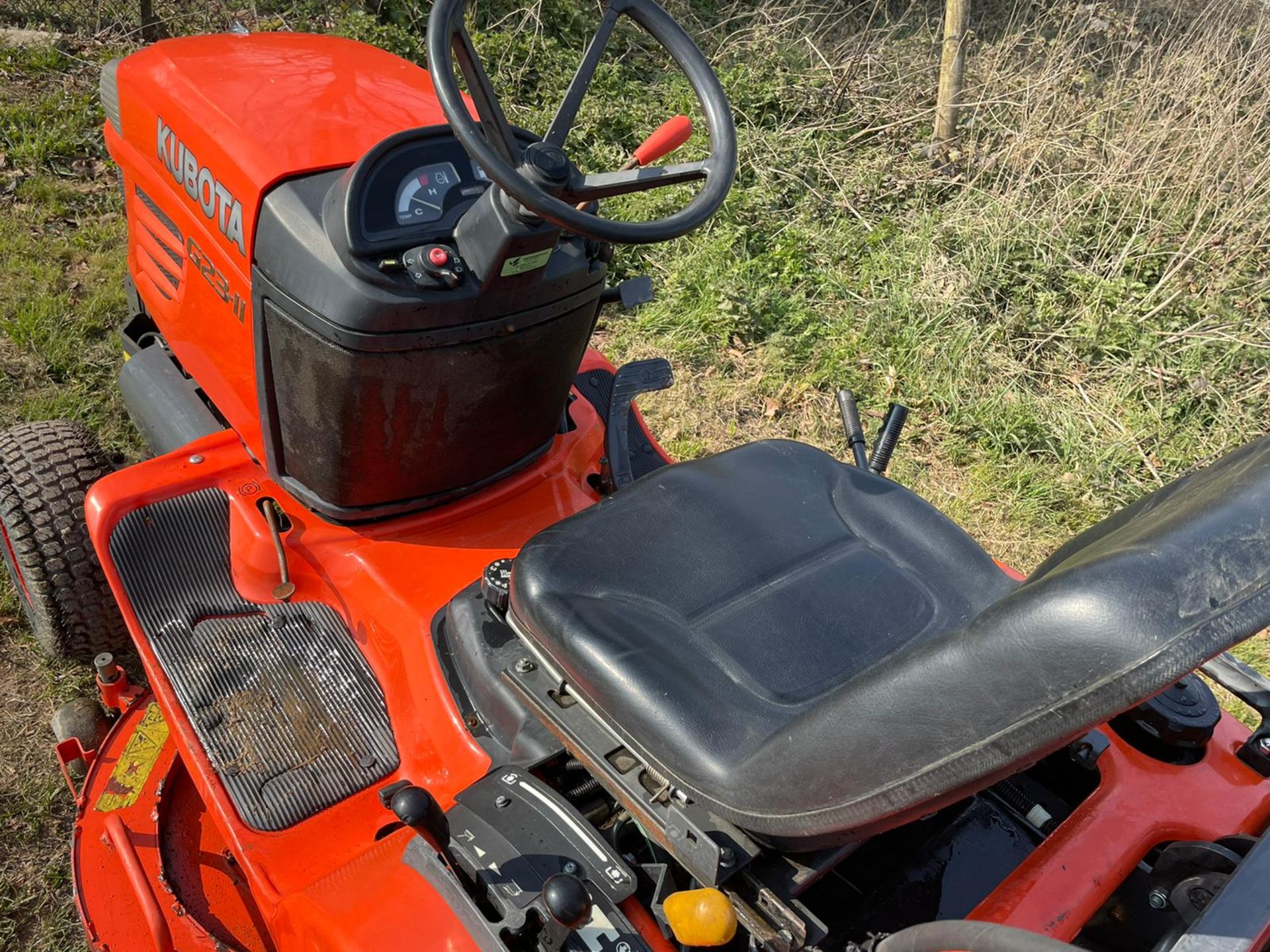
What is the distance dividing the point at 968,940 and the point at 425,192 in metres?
1.51

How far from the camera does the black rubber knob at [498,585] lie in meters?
1.85

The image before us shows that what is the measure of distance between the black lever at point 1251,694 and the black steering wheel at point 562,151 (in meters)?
1.19

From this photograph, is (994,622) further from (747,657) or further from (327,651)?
(327,651)

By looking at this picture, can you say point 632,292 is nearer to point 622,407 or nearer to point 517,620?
point 622,407

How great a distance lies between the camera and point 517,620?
5.76 ft

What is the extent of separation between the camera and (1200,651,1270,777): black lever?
5.71 feet

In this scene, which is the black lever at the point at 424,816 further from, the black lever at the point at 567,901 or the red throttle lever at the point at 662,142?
the red throttle lever at the point at 662,142

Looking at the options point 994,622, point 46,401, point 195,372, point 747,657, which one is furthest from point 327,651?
point 46,401

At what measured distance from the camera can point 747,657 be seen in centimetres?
164

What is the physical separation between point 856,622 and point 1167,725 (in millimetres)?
547

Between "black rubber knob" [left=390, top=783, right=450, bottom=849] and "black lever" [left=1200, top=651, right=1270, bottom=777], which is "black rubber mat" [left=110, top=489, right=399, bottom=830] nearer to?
"black rubber knob" [left=390, top=783, right=450, bottom=849]

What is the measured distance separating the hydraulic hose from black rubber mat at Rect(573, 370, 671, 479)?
1.49 metres

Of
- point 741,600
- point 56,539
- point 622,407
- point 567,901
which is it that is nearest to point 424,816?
point 567,901

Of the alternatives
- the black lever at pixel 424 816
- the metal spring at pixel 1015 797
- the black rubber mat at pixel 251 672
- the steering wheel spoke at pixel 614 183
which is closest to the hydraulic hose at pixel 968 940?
the metal spring at pixel 1015 797
